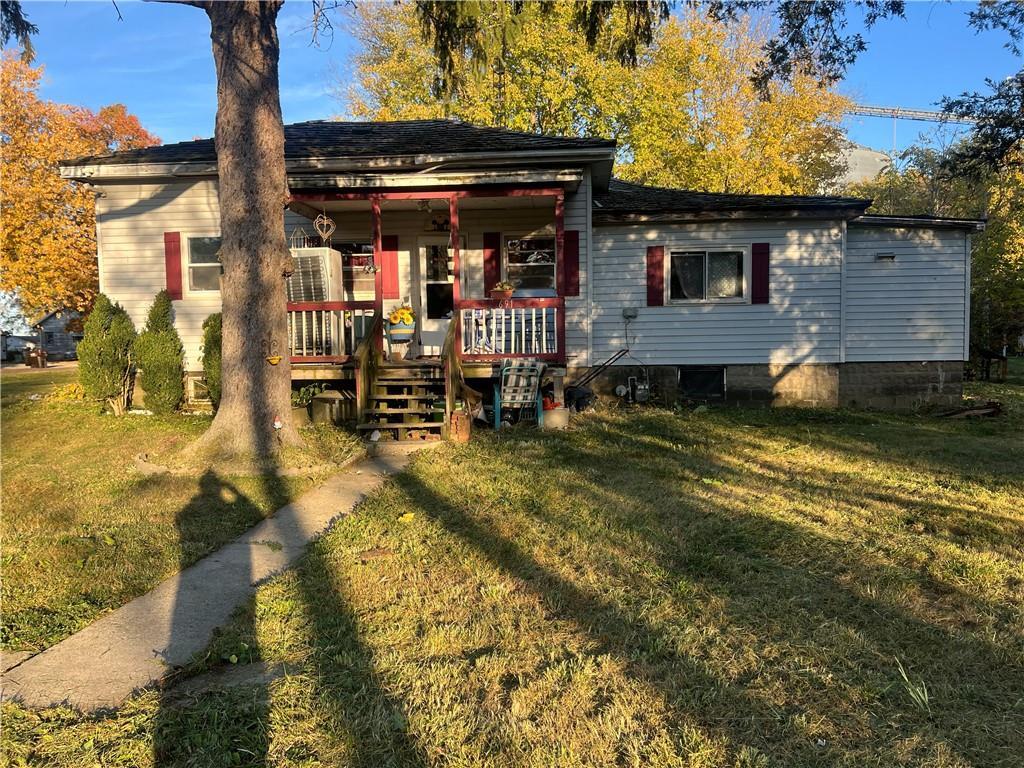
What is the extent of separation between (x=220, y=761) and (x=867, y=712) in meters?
2.38

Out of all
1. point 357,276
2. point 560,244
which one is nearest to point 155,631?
point 560,244

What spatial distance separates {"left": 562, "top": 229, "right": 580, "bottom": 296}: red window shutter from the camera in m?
11.1

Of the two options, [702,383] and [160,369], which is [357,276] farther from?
[702,383]

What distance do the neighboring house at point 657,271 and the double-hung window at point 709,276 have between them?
0.03m

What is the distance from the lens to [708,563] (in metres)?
4.09

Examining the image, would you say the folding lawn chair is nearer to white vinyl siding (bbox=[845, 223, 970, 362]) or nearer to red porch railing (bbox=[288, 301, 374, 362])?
red porch railing (bbox=[288, 301, 374, 362])

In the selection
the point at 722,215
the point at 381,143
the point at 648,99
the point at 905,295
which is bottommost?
the point at 905,295

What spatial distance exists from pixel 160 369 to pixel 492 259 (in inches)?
225

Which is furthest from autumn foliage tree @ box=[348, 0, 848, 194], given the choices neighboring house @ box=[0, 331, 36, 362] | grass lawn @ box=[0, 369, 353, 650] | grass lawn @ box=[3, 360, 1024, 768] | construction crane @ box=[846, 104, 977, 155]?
neighboring house @ box=[0, 331, 36, 362]

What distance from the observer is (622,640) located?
312cm

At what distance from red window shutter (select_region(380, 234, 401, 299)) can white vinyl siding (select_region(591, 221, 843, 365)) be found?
3.54 meters

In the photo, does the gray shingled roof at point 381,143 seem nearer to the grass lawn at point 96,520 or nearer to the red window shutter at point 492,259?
the red window shutter at point 492,259

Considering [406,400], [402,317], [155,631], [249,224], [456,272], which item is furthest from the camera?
[402,317]

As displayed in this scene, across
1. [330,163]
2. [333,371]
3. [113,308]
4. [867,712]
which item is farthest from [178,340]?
[867,712]
